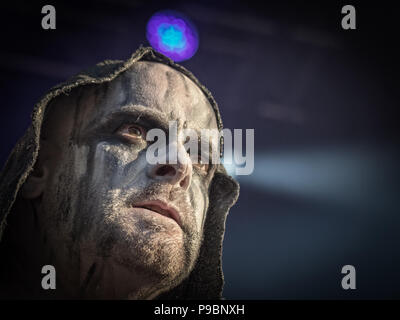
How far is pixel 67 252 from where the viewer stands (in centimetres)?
193

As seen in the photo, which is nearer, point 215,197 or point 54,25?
point 215,197

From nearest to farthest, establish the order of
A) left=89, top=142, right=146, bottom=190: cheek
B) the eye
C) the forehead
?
left=89, top=142, right=146, bottom=190: cheek, the eye, the forehead

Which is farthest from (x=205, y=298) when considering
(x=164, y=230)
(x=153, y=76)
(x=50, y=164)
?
(x=153, y=76)

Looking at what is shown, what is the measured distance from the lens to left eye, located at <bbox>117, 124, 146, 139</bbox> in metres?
2.13

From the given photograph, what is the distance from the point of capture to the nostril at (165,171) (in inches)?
76.2

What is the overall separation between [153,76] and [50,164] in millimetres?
967

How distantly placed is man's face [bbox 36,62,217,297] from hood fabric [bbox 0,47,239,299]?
0.14 metres

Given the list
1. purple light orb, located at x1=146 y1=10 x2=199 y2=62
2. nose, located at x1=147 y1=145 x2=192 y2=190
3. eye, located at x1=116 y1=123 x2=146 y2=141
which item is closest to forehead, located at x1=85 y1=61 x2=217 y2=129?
eye, located at x1=116 y1=123 x2=146 y2=141

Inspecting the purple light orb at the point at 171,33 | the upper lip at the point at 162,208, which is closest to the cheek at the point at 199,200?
the upper lip at the point at 162,208

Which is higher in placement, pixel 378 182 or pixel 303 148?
pixel 303 148

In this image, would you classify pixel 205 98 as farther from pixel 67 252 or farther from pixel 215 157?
pixel 67 252

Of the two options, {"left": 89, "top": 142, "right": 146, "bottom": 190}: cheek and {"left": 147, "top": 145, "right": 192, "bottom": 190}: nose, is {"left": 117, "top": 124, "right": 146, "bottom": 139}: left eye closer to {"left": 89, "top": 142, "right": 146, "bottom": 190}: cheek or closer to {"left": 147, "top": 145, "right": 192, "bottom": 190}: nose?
{"left": 89, "top": 142, "right": 146, "bottom": 190}: cheek

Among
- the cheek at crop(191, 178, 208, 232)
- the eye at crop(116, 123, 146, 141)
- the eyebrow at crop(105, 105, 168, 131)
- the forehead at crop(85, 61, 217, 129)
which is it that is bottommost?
the cheek at crop(191, 178, 208, 232)

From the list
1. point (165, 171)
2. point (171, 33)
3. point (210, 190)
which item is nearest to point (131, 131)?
point (165, 171)
